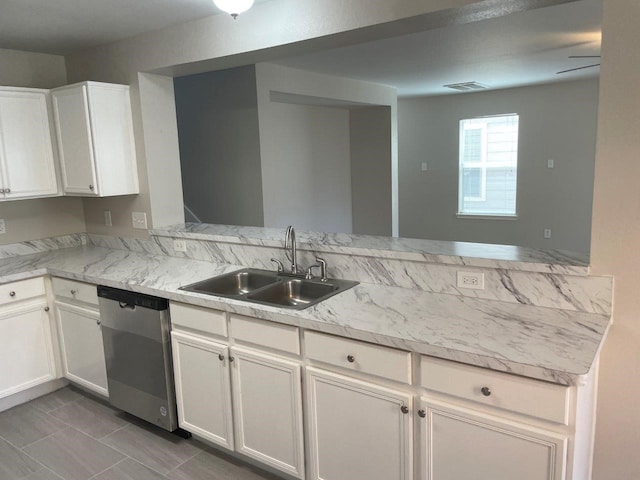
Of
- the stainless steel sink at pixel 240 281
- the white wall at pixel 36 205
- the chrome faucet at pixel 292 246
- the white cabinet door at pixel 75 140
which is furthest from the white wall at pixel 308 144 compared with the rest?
the chrome faucet at pixel 292 246

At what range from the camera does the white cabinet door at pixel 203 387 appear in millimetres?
2439

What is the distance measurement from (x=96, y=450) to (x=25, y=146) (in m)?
2.01

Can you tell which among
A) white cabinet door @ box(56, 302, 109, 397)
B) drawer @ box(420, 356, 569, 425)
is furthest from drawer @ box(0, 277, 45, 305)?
drawer @ box(420, 356, 569, 425)

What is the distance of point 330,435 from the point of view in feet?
6.86

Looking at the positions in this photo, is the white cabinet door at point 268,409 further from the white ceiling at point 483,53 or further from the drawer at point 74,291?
the white ceiling at point 483,53

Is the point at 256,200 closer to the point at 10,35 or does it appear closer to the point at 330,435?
the point at 10,35

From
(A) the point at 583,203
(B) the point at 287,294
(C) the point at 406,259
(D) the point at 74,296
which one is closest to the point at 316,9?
(C) the point at 406,259

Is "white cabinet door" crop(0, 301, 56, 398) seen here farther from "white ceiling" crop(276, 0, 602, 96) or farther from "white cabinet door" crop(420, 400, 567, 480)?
"white ceiling" crop(276, 0, 602, 96)

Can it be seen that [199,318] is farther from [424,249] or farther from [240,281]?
[424,249]

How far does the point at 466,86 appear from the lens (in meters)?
6.57

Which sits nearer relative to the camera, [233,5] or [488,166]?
[233,5]

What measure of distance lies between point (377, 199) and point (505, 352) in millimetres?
5303

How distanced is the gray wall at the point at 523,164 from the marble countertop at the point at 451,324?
5511mm

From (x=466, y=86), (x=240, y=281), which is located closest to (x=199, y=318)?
(x=240, y=281)
